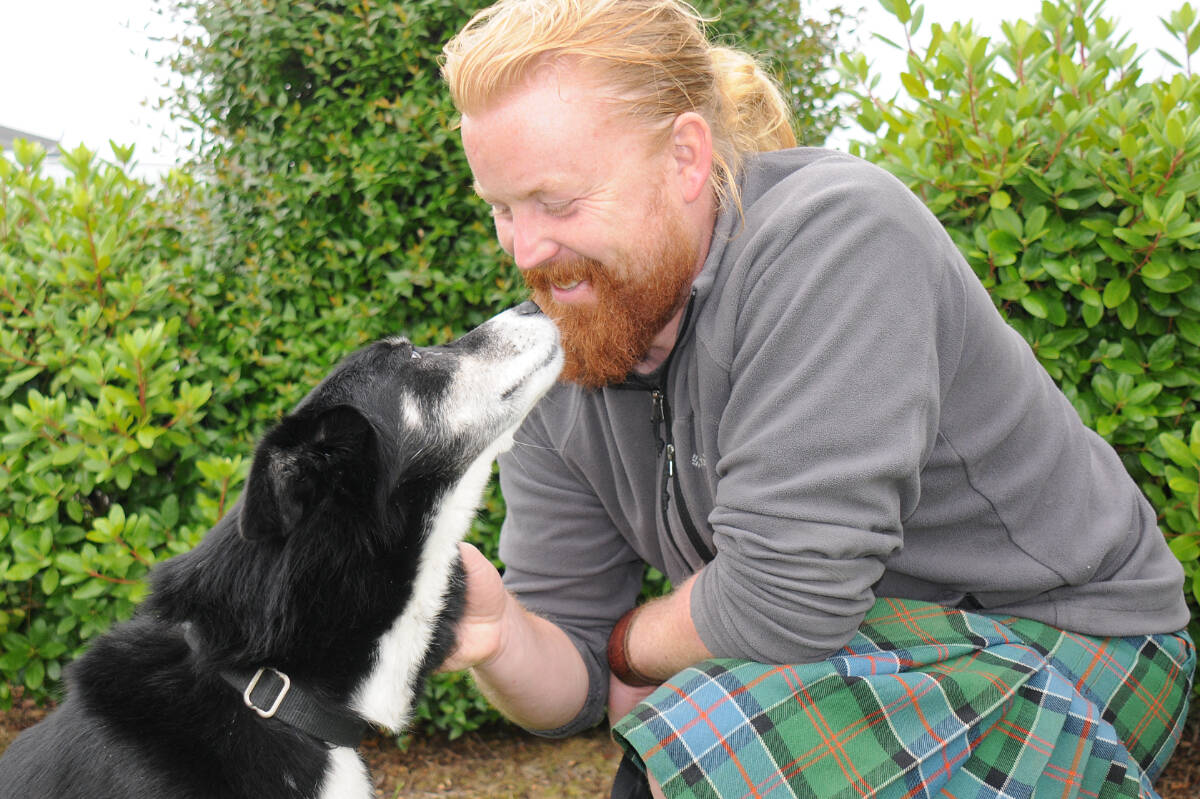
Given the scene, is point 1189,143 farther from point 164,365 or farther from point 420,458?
point 164,365

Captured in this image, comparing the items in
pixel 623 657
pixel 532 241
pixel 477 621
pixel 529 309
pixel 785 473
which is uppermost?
pixel 532 241

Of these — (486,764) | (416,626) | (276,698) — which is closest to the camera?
(276,698)

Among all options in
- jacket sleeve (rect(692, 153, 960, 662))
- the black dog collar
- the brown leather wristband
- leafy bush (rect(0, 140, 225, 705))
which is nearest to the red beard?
jacket sleeve (rect(692, 153, 960, 662))

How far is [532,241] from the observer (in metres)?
2.08

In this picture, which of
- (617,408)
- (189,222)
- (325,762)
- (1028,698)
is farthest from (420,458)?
(189,222)

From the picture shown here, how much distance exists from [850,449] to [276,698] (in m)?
1.15

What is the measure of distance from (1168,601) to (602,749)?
2.22 m

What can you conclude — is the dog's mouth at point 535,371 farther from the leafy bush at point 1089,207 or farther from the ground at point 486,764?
the ground at point 486,764

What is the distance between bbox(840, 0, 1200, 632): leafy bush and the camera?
99.4 inches

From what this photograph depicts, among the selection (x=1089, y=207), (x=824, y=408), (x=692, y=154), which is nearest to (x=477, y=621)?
(x=824, y=408)

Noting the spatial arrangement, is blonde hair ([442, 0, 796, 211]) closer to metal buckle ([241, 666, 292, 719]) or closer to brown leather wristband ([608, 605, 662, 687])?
brown leather wristband ([608, 605, 662, 687])

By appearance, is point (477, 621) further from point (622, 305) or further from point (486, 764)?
point (486, 764)

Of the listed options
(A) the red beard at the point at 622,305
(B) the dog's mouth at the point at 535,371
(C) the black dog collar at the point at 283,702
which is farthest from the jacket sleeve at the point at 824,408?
(C) the black dog collar at the point at 283,702

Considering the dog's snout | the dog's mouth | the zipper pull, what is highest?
the dog's snout
